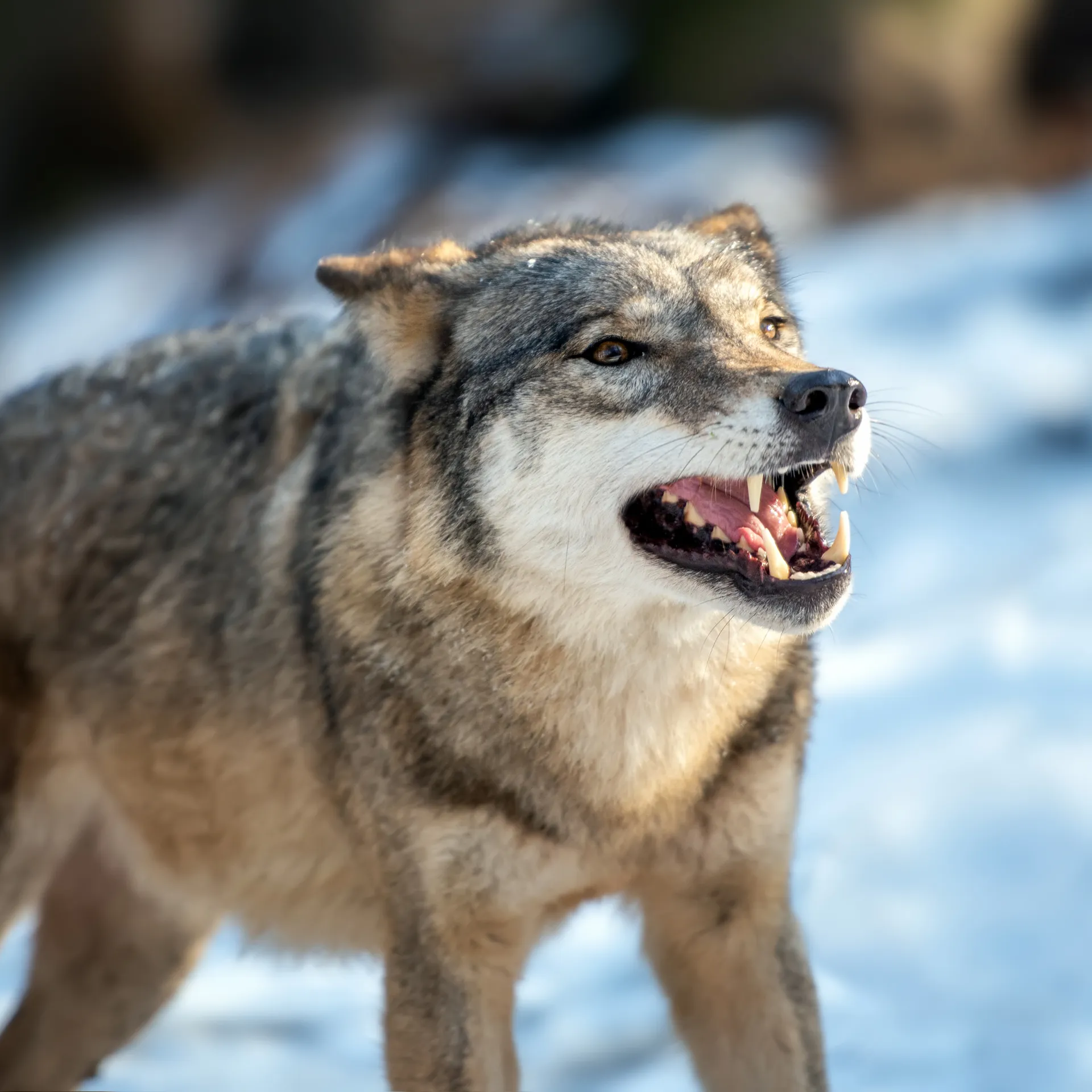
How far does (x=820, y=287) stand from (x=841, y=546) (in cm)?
697

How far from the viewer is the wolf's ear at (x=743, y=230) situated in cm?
363

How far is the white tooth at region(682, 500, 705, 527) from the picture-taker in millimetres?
3080

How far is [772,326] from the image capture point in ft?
11.2

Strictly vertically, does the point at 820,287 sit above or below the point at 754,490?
above

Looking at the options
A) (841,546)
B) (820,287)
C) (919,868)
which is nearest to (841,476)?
(841,546)

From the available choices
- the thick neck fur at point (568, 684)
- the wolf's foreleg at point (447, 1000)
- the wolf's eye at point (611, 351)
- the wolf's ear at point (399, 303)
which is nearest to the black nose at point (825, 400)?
the wolf's eye at point (611, 351)

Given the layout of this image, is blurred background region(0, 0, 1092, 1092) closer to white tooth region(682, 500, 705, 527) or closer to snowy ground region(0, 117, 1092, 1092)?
snowy ground region(0, 117, 1092, 1092)

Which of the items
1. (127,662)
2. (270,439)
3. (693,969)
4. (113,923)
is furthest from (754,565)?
(113,923)

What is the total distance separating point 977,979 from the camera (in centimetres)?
450

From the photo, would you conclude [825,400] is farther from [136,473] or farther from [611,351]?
[136,473]

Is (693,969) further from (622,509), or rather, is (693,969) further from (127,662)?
(127,662)

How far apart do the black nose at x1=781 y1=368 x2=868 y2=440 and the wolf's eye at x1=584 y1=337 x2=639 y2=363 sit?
0.40 m

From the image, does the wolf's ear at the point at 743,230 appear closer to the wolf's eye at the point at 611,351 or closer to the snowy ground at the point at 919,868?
the snowy ground at the point at 919,868

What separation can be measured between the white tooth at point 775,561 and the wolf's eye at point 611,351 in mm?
456
